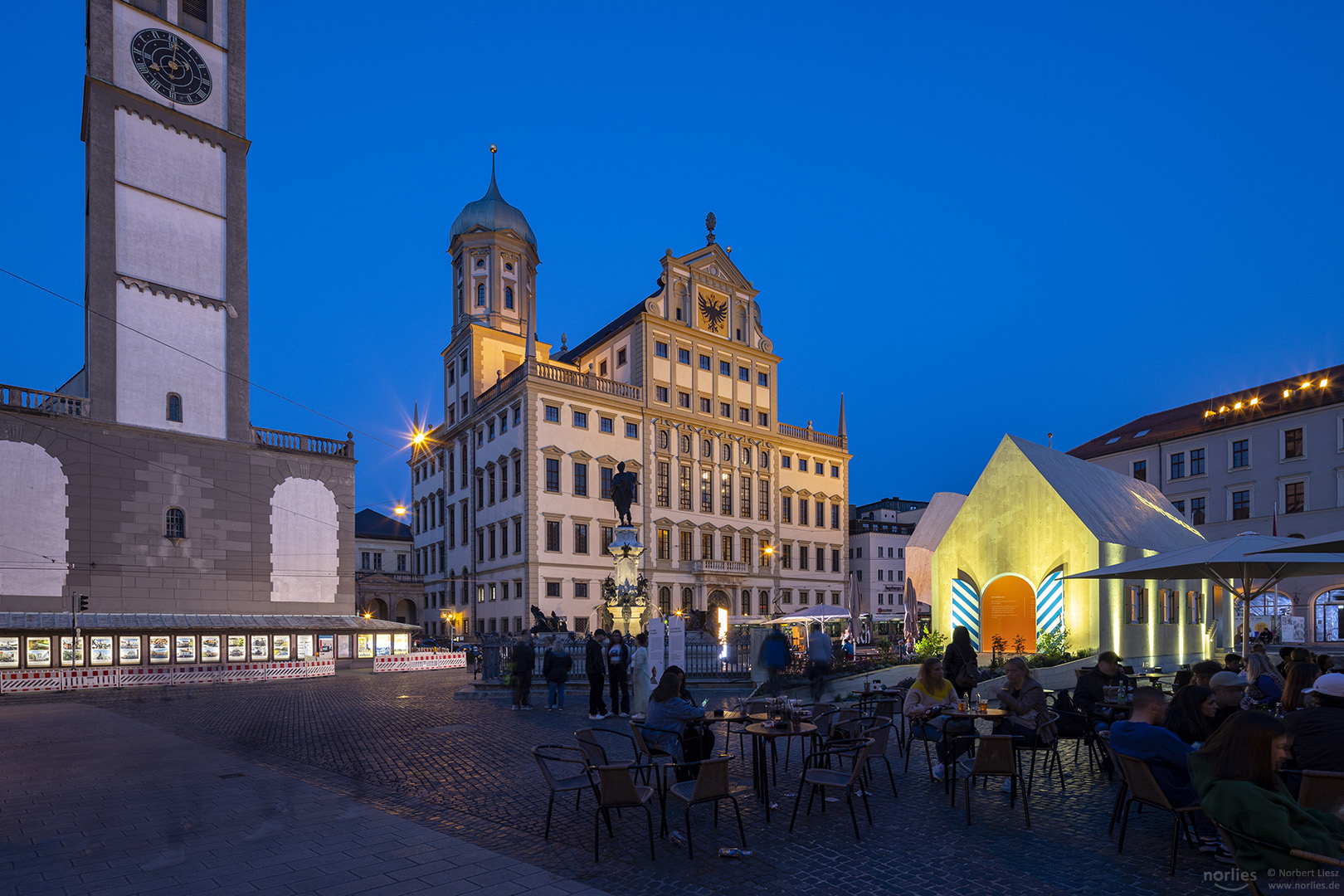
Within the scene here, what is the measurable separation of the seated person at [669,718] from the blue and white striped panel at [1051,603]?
1486cm

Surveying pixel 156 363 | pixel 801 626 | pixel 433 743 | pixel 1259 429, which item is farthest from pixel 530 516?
pixel 1259 429

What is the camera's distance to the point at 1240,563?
1266 centimetres

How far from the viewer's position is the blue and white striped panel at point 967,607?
22000mm

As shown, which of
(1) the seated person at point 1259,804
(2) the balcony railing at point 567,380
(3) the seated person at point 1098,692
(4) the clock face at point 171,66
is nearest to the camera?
(1) the seated person at point 1259,804

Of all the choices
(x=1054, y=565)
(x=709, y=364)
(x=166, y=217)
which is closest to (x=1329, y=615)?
(x=1054, y=565)

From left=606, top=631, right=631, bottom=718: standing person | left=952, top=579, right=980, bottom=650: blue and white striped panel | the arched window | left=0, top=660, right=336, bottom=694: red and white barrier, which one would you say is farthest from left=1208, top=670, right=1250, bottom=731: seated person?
the arched window

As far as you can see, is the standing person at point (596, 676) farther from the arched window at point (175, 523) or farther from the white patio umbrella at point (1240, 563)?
the arched window at point (175, 523)

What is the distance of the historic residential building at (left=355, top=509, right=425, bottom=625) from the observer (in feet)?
202

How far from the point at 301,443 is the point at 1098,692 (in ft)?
113

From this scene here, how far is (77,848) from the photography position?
6.77 metres

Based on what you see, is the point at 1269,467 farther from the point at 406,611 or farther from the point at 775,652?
the point at 406,611

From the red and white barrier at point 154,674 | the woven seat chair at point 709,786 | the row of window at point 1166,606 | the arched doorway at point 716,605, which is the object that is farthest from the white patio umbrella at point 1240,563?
the arched doorway at point 716,605

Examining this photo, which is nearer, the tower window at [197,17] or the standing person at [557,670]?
the standing person at [557,670]

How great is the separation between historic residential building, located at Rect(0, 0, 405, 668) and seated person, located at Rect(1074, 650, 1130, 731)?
30014mm
